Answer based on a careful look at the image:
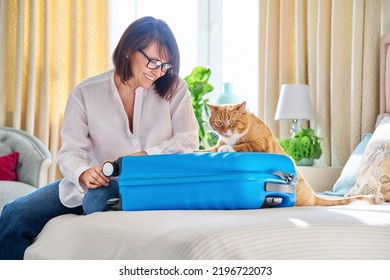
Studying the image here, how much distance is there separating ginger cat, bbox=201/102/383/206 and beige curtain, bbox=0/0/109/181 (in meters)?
2.92

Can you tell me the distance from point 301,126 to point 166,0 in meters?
1.54

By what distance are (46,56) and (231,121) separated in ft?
9.99

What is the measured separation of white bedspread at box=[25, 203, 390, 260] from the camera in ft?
4.12

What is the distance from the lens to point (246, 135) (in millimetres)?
2182

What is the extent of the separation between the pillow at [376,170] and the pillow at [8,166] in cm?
230

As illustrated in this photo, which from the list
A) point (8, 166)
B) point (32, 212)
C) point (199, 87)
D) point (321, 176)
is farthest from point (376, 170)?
point (8, 166)

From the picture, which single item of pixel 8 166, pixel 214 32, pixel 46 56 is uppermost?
pixel 214 32

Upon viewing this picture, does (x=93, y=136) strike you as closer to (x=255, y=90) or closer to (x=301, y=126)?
(x=301, y=126)

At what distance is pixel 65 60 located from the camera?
5.09 meters

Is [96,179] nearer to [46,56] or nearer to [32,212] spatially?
[32,212]

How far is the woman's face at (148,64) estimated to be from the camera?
6.96ft

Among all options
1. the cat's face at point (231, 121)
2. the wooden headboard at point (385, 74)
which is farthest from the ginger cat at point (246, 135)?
the wooden headboard at point (385, 74)

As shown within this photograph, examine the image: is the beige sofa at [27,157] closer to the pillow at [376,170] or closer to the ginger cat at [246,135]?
the pillow at [376,170]

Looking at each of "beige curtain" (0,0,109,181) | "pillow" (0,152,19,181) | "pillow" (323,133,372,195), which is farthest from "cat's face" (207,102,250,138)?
"beige curtain" (0,0,109,181)
